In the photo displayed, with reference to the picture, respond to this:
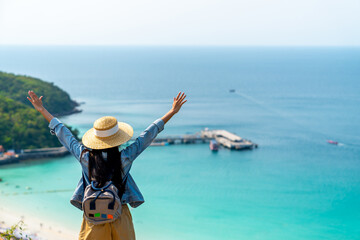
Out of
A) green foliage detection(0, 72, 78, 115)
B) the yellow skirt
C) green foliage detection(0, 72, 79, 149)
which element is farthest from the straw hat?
green foliage detection(0, 72, 78, 115)

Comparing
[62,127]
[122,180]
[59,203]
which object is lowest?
[59,203]

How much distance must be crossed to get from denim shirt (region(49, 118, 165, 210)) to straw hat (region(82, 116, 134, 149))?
54 mm

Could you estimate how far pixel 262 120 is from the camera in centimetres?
4109

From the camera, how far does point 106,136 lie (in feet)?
7.08

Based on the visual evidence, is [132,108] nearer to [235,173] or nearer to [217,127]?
[217,127]

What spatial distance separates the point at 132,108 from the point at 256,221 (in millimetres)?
29238

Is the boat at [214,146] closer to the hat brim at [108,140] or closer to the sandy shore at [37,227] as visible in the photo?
the sandy shore at [37,227]

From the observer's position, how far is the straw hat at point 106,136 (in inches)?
83.7

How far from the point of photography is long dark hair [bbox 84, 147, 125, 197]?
6.86ft

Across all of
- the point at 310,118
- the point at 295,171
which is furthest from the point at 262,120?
the point at 295,171

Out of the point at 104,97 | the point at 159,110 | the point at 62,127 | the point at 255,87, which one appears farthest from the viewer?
the point at 255,87

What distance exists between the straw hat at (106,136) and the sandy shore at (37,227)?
14475 mm

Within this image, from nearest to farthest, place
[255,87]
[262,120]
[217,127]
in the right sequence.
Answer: [217,127] → [262,120] → [255,87]

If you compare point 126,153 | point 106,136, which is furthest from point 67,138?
point 126,153
